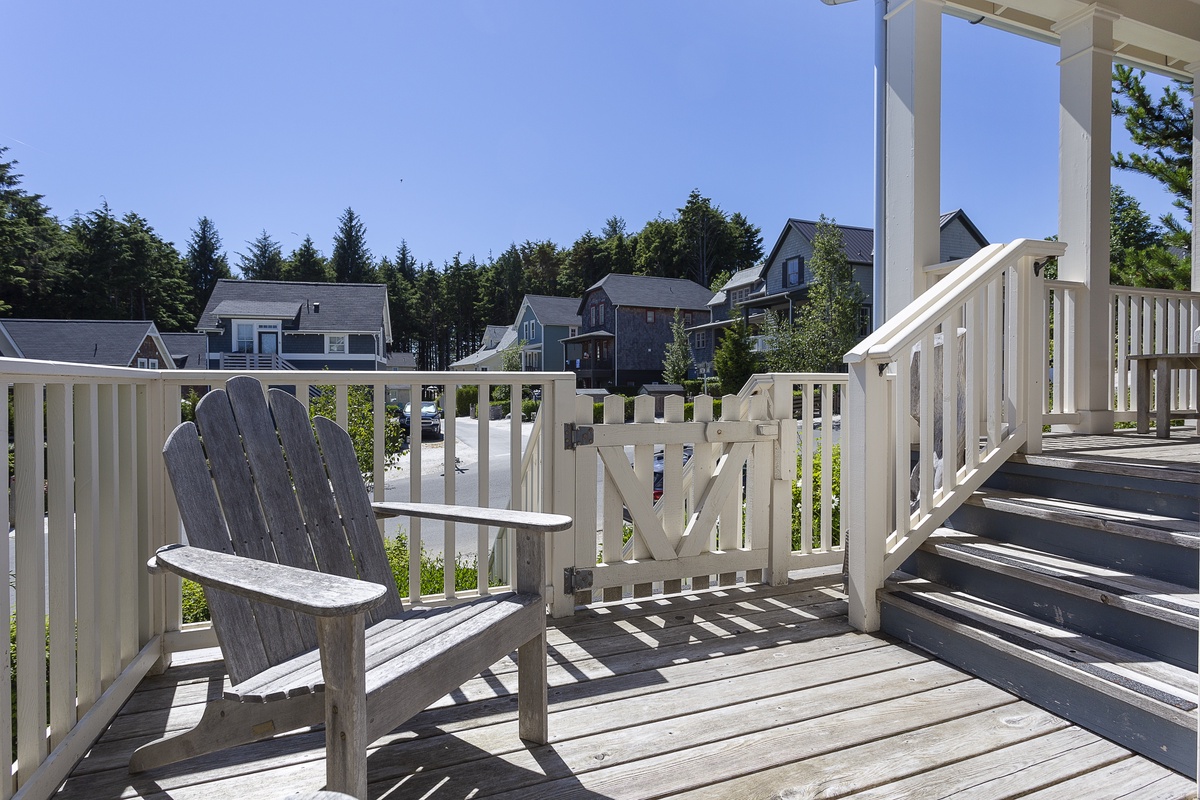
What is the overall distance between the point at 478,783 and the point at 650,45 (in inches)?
1477

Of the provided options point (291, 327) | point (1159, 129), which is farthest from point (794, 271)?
point (291, 327)

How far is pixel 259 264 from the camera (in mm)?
48062

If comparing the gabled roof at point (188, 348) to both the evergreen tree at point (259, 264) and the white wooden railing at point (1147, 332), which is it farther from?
the white wooden railing at point (1147, 332)

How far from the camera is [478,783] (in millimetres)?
1564

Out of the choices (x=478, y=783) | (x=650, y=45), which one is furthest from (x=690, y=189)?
(x=478, y=783)

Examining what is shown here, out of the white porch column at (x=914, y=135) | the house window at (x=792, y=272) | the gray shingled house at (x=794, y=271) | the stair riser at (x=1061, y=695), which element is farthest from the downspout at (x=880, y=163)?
the house window at (x=792, y=272)

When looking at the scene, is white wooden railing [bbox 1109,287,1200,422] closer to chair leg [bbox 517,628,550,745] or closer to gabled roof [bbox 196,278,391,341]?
chair leg [bbox 517,628,550,745]

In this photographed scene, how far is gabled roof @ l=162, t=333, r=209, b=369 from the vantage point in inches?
1088

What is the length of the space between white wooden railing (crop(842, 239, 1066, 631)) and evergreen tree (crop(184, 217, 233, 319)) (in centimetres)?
5107

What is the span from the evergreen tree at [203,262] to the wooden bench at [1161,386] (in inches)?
2011

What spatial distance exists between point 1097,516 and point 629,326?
102 feet

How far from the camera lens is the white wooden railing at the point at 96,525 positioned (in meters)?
1.35

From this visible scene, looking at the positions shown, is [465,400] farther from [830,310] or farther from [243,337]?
[830,310]

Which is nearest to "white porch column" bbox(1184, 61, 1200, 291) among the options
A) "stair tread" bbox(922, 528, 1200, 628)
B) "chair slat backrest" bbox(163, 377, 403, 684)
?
"stair tread" bbox(922, 528, 1200, 628)
